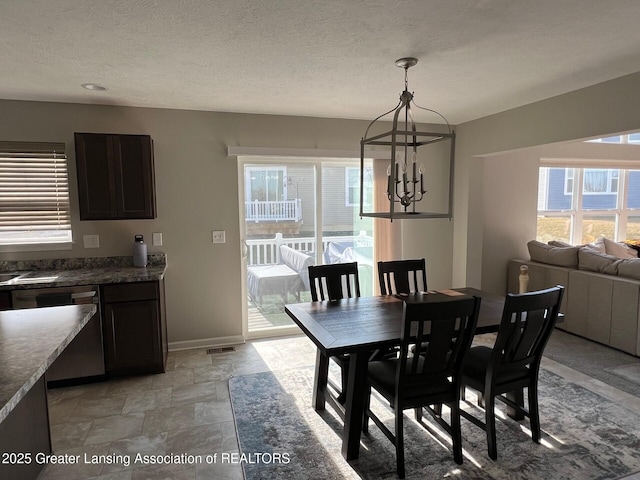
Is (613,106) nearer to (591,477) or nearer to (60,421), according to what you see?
(591,477)

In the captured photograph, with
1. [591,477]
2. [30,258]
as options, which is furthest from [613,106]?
[30,258]

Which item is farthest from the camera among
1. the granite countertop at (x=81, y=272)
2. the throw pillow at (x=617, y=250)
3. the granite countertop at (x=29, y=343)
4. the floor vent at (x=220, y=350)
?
the throw pillow at (x=617, y=250)

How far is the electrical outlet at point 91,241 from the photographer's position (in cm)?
370

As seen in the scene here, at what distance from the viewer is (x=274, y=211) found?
4.34m

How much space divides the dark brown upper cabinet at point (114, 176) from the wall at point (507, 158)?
133 inches

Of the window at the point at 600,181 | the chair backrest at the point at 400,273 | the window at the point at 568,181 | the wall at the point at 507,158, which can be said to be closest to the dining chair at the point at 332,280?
the chair backrest at the point at 400,273

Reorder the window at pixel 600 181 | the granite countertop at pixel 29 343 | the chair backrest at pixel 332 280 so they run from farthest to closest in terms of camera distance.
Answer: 1. the window at pixel 600 181
2. the chair backrest at pixel 332 280
3. the granite countertop at pixel 29 343

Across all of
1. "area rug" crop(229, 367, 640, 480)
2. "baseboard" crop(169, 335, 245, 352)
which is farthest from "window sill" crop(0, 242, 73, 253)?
"area rug" crop(229, 367, 640, 480)

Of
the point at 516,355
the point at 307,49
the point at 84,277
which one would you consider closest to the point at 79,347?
the point at 84,277

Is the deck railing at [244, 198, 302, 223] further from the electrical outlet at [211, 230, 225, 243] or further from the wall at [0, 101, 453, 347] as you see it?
the electrical outlet at [211, 230, 225, 243]

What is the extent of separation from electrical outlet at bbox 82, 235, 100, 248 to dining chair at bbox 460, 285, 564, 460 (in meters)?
3.30

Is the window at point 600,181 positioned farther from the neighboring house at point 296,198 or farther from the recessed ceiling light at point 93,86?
the recessed ceiling light at point 93,86

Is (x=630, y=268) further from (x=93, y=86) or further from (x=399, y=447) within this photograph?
(x=93, y=86)

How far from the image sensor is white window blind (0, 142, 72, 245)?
11.5ft
